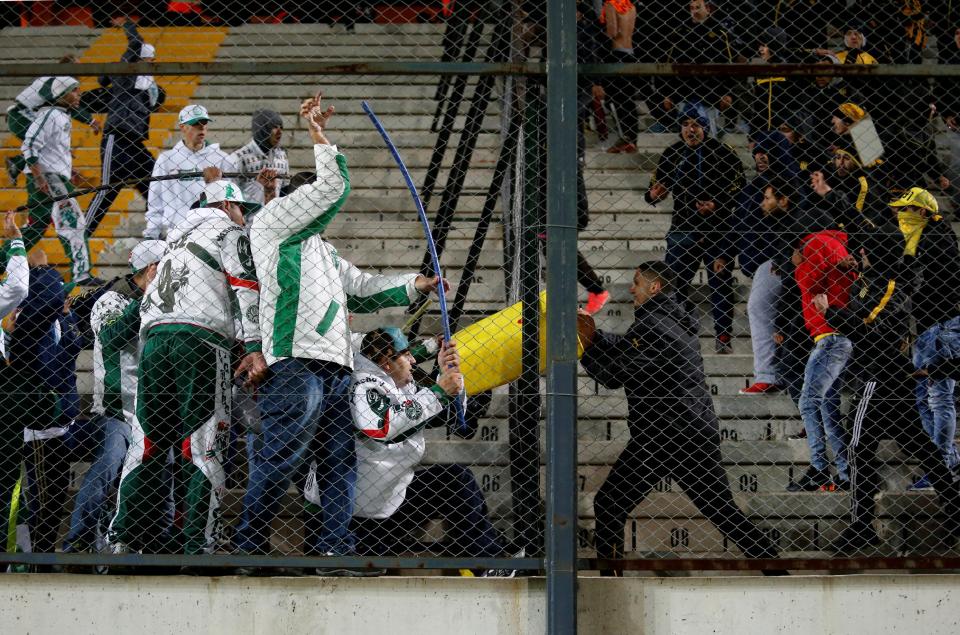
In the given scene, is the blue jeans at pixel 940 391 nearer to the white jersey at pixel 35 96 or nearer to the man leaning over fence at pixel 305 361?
the man leaning over fence at pixel 305 361

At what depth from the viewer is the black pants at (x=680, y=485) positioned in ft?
18.4

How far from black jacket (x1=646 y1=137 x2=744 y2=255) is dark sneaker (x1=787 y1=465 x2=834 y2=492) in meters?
1.42

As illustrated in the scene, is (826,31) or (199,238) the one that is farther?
(826,31)

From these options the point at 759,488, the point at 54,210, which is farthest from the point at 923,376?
the point at 54,210

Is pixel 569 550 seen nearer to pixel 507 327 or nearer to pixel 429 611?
pixel 429 611

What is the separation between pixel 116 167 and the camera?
870 cm

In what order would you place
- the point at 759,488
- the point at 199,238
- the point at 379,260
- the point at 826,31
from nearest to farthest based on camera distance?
the point at 199,238, the point at 759,488, the point at 379,260, the point at 826,31

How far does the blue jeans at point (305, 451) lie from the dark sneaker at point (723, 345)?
2938 mm

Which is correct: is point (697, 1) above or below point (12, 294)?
above

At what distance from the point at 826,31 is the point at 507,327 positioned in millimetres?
6396

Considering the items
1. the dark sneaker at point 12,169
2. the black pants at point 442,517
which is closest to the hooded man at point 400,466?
the black pants at point 442,517

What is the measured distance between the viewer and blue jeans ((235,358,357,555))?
518cm

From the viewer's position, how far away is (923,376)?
21.4 feet

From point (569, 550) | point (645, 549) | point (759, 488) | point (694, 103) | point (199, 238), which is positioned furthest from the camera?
point (694, 103)
